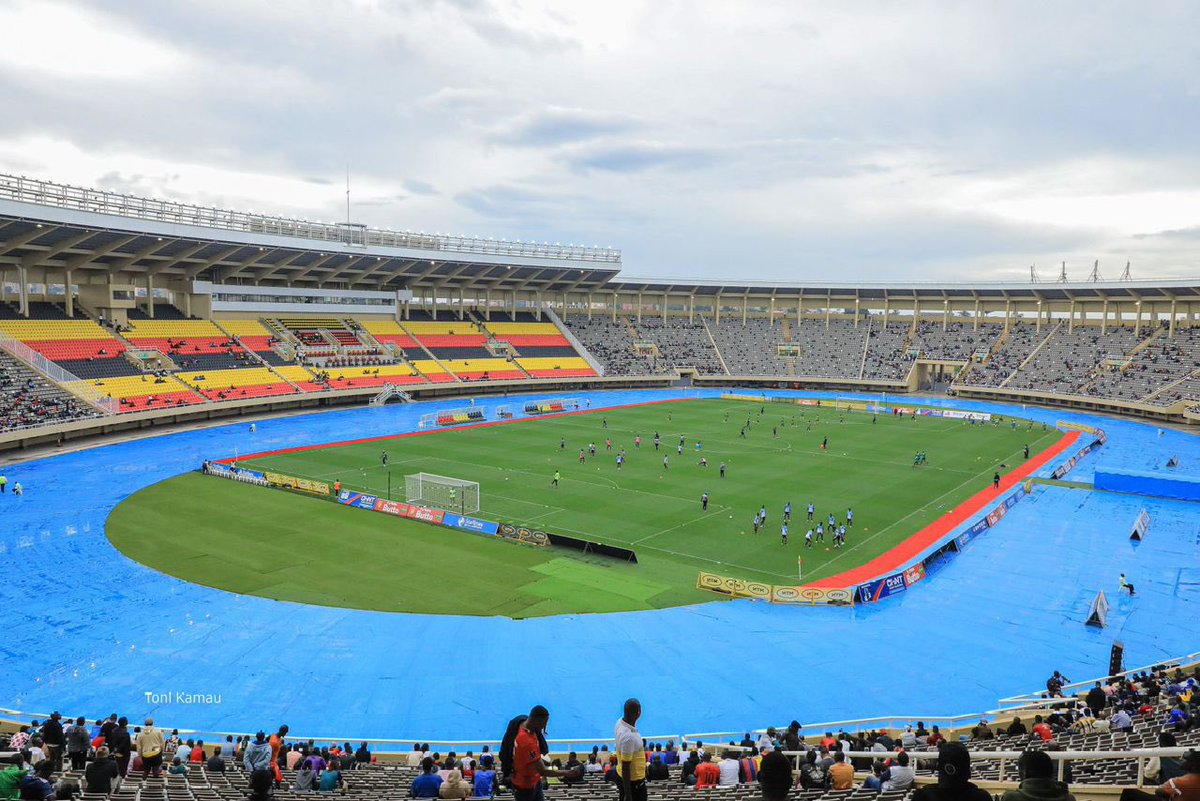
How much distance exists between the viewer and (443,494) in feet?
131

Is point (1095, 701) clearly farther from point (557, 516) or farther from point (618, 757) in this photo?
point (557, 516)

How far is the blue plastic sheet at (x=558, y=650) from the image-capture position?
19.4 metres

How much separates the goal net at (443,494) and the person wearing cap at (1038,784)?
114ft

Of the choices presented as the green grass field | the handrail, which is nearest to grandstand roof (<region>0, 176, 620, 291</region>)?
the handrail

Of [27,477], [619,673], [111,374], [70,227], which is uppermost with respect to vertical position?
[70,227]

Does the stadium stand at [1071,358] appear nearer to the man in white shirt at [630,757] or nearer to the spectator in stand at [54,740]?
the man in white shirt at [630,757]

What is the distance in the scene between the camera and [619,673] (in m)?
21.5

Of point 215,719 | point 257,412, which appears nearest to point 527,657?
point 215,719

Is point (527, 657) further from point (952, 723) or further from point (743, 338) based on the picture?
point (743, 338)

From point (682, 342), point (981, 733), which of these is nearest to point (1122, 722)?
point (981, 733)

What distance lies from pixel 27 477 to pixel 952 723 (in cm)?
4600

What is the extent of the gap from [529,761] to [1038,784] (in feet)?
13.4

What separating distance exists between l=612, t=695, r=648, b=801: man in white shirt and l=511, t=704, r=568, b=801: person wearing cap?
2.48 feet

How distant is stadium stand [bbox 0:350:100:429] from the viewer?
51375 millimetres
